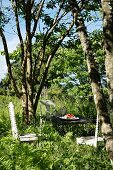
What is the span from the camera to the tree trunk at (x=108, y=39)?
7954 millimetres

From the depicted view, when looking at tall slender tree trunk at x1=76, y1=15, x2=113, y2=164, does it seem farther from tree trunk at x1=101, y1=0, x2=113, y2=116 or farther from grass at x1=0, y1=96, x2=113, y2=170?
tree trunk at x1=101, y1=0, x2=113, y2=116

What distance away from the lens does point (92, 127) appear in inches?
703

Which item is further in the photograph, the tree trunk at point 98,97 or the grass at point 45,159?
the tree trunk at point 98,97

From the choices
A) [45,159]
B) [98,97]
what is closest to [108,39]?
[98,97]

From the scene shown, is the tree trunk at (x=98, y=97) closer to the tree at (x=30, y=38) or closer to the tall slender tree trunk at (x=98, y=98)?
the tall slender tree trunk at (x=98, y=98)

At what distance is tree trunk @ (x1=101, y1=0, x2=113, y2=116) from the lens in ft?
26.1

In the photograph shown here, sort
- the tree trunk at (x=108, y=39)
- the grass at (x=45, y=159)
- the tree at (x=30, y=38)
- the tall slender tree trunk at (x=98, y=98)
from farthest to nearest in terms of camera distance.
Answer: the tree at (x=30, y=38) < the tall slender tree trunk at (x=98, y=98) < the tree trunk at (x=108, y=39) < the grass at (x=45, y=159)

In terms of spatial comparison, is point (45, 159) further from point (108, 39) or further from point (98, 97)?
point (108, 39)

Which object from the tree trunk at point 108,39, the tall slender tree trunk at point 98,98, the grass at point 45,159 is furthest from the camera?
the tall slender tree trunk at point 98,98

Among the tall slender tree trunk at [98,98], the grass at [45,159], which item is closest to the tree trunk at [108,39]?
the tall slender tree trunk at [98,98]

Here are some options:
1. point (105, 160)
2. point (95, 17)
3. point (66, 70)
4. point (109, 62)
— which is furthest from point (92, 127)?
point (66, 70)

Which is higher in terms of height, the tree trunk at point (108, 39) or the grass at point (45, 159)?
the tree trunk at point (108, 39)

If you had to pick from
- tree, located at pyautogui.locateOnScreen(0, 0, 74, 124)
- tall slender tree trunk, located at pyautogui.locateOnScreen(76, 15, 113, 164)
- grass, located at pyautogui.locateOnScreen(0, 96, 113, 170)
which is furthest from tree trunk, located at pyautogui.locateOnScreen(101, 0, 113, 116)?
tree, located at pyautogui.locateOnScreen(0, 0, 74, 124)

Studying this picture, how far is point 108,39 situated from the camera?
8047mm
